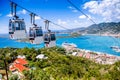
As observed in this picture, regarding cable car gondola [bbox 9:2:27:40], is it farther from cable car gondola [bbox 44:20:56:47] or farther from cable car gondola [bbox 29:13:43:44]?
cable car gondola [bbox 44:20:56:47]

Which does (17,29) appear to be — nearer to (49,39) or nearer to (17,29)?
(17,29)

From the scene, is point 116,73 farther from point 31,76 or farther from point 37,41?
point 37,41

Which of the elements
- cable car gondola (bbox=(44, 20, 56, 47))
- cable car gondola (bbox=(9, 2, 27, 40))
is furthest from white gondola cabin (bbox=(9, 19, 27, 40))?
cable car gondola (bbox=(44, 20, 56, 47))

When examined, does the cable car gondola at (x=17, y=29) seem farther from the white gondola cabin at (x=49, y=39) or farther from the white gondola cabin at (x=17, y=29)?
the white gondola cabin at (x=49, y=39)

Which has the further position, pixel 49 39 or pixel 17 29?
pixel 49 39

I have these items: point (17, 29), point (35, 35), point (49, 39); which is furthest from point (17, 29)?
point (49, 39)

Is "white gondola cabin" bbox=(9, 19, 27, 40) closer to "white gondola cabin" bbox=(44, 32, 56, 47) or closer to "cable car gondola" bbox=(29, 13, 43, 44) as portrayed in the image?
"cable car gondola" bbox=(29, 13, 43, 44)

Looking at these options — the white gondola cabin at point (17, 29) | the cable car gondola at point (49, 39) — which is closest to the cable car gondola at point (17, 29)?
the white gondola cabin at point (17, 29)

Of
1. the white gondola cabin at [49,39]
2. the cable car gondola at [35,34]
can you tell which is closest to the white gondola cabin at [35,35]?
the cable car gondola at [35,34]

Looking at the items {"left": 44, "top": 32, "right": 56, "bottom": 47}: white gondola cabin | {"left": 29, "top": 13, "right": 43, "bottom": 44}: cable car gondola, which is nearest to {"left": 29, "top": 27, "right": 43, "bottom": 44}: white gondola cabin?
{"left": 29, "top": 13, "right": 43, "bottom": 44}: cable car gondola

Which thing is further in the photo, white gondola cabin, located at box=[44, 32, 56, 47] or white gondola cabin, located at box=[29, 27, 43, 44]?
white gondola cabin, located at box=[44, 32, 56, 47]

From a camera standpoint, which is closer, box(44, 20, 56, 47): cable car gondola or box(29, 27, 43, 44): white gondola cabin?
box(29, 27, 43, 44): white gondola cabin

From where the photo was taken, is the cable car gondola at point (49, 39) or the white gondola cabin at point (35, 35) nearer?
the white gondola cabin at point (35, 35)

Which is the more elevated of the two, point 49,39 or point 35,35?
point 35,35
